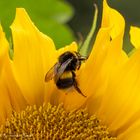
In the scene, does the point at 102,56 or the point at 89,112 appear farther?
the point at 89,112

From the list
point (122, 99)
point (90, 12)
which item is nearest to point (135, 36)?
point (122, 99)

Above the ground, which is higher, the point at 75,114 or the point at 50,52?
the point at 50,52

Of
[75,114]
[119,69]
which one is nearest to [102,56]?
[119,69]

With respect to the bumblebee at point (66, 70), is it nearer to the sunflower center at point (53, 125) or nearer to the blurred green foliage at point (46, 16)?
the sunflower center at point (53, 125)

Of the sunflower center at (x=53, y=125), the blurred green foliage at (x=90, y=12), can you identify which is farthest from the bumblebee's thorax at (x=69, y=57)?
the blurred green foliage at (x=90, y=12)

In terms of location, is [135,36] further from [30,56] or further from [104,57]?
[30,56]

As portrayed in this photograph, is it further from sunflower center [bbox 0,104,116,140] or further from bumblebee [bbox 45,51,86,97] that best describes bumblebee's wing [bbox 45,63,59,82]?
sunflower center [bbox 0,104,116,140]

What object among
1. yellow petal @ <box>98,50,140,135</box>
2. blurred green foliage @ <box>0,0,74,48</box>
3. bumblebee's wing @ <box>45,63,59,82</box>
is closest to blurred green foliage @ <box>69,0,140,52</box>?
blurred green foliage @ <box>0,0,74,48</box>

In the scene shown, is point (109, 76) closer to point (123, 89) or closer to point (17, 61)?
point (123, 89)
